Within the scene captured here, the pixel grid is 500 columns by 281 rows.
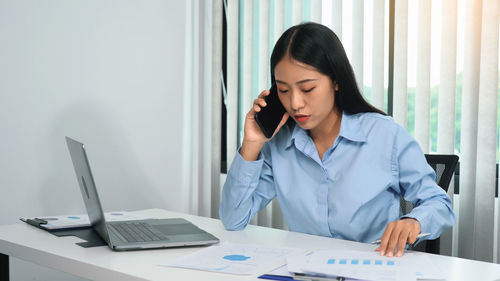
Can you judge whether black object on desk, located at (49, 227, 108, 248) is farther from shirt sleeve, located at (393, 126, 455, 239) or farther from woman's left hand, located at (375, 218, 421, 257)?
shirt sleeve, located at (393, 126, 455, 239)

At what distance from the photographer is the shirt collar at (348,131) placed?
149cm

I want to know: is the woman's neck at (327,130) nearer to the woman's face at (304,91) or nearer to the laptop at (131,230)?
the woman's face at (304,91)

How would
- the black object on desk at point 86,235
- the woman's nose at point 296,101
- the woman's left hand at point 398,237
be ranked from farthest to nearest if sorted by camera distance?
the woman's nose at point 296,101
the black object on desk at point 86,235
the woman's left hand at point 398,237

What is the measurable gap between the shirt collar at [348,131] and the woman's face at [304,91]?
0.07m

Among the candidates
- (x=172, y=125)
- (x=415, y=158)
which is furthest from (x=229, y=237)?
(x=172, y=125)

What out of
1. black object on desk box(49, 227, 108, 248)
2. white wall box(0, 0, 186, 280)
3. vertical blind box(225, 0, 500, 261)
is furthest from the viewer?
white wall box(0, 0, 186, 280)

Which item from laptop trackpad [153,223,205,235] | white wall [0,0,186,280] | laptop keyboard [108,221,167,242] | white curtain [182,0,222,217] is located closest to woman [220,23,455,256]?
laptop trackpad [153,223,205,235]

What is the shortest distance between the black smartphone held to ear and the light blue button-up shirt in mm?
72

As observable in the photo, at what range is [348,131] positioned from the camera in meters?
1.51

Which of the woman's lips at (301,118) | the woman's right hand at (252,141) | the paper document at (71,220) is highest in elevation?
the woman's lips at (301,118)

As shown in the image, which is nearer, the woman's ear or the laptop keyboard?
Answer: the laptop keyboard

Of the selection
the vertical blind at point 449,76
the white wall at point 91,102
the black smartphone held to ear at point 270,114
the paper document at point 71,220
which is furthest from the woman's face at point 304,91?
the white wall at point 91,102

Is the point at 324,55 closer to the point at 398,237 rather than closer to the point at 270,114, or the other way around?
the point at 270,114

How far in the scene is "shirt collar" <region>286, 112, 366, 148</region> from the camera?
1494mm
